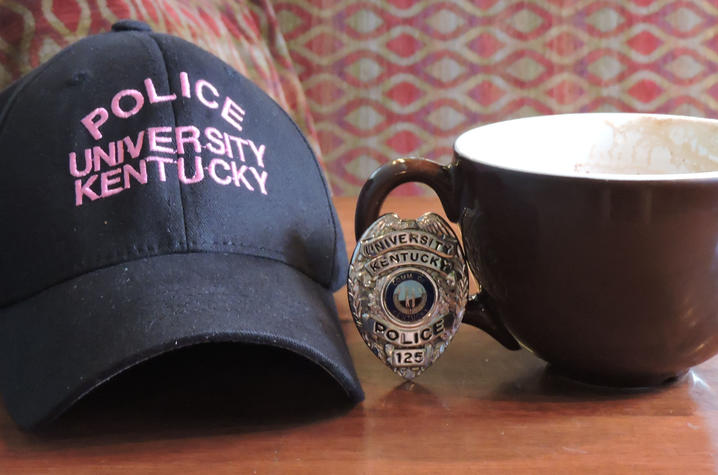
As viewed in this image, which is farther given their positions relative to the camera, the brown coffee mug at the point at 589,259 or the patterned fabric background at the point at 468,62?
the patterned fabric background at the point at 468,62

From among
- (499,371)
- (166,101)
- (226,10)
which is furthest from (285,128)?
(226,10)

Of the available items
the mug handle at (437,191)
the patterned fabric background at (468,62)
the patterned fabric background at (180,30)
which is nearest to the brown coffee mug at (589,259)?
the mug handle at (437,191)

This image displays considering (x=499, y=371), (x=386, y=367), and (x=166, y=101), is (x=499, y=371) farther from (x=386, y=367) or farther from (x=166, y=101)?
(x=166, y=101)

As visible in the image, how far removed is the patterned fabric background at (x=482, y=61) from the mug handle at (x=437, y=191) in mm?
675

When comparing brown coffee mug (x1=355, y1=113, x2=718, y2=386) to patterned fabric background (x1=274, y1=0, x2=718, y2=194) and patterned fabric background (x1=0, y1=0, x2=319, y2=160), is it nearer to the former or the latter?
patterned fabric background (x1=0, y1=0, x2=319, y2=160)

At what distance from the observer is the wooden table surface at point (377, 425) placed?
1.08 ft

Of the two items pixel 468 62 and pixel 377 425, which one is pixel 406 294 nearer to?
pixel 377 425

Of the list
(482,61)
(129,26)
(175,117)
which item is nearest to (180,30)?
(129,26)

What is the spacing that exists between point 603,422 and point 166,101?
29cm

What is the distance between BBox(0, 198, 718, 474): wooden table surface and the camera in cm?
33

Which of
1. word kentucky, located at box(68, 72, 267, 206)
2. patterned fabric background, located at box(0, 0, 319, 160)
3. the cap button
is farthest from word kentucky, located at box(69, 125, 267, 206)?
patterned fabric background, located at box(0, 0, 319, 160)

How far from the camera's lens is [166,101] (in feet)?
1.47

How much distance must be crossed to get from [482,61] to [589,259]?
2.53 feet

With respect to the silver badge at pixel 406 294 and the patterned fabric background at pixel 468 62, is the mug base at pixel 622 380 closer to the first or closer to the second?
the silver badge at pixel 406 294
